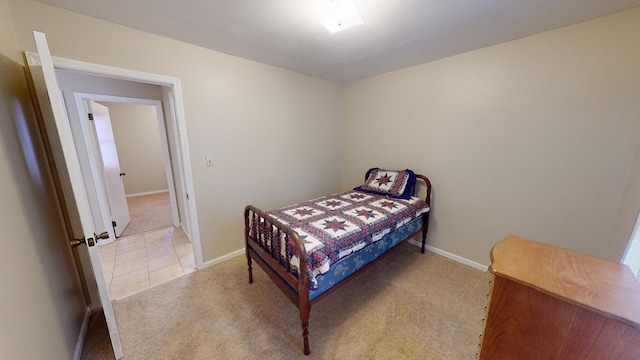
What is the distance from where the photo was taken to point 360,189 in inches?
120

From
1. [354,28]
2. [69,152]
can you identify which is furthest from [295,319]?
[354,28]

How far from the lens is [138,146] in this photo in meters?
5.42

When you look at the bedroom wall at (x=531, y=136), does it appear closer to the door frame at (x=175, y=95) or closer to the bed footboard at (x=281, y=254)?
the bed footboard at (x=281, y=254)

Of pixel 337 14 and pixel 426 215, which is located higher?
pixel 337 14

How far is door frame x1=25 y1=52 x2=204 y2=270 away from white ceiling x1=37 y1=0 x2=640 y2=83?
0.35 m

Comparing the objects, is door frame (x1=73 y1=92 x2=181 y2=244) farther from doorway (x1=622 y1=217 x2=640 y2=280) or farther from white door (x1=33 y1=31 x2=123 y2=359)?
doorway (x1=622 y1=217 x2=640 y2=280)

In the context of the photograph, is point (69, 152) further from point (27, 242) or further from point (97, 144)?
point (97, 144)

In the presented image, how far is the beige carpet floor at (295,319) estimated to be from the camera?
4.99 ft

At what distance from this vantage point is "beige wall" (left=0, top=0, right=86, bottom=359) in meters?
0.92

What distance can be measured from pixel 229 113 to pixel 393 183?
2100 millimetres

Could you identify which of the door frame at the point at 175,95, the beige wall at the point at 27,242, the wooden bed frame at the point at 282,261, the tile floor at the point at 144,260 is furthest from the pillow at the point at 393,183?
the beige wall at the point at 27,242

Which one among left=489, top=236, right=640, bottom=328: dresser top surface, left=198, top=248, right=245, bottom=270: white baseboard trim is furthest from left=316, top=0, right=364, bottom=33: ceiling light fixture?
left=198, top=248, right=245, bottom=270: white baseboard trim

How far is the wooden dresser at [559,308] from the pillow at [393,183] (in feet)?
5.56

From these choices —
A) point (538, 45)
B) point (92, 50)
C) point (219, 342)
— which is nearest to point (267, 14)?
point (92, 50)
